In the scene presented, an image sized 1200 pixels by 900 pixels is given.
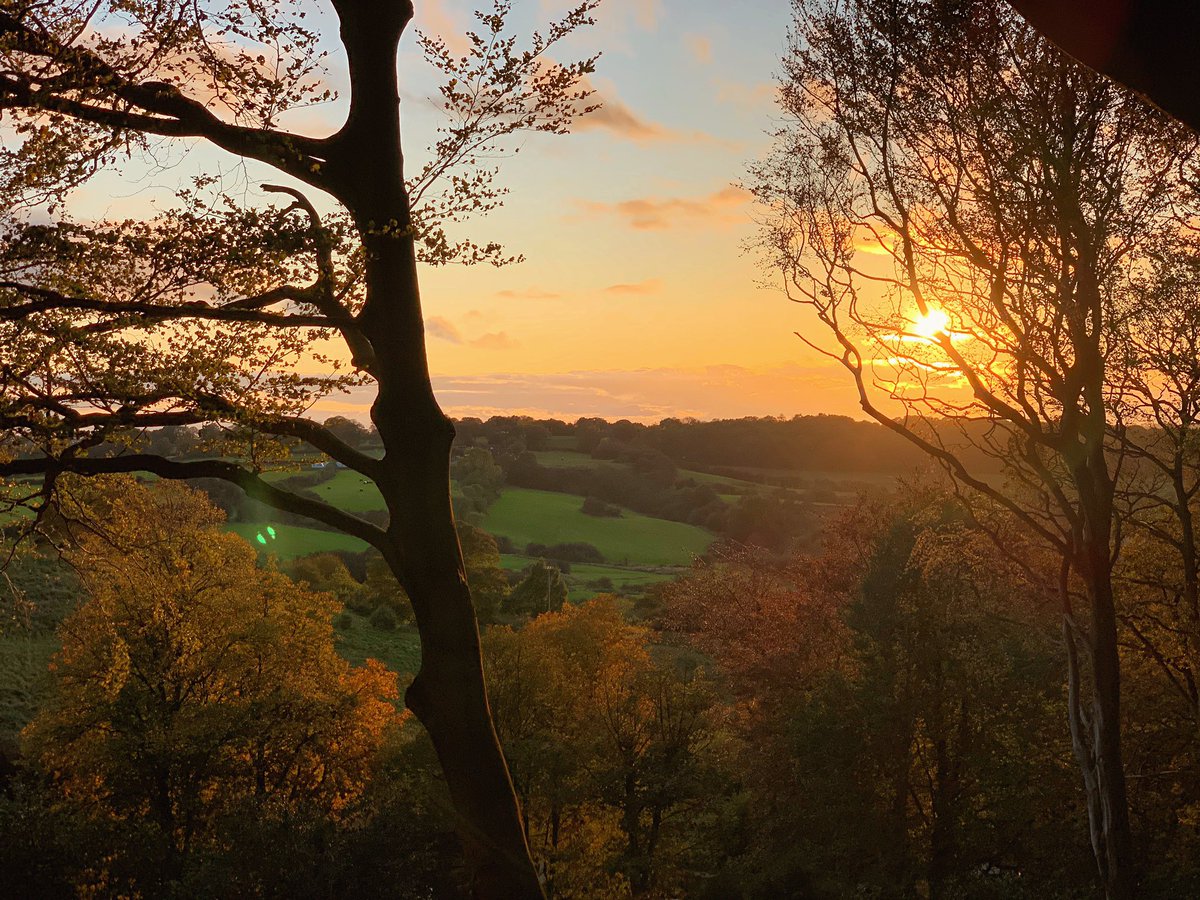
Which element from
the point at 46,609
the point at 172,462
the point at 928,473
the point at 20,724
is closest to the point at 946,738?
the point at 928,473

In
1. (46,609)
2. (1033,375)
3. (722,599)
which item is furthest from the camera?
(46,609)

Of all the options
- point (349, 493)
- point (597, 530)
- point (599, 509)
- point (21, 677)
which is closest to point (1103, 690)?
point (21, 677)

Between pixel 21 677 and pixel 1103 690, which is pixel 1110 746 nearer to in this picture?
pixel 1103 690

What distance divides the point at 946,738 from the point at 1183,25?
1133 inches

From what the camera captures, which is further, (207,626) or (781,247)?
(207,626)

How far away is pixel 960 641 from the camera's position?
27.6m

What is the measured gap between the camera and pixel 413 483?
22.6 ft

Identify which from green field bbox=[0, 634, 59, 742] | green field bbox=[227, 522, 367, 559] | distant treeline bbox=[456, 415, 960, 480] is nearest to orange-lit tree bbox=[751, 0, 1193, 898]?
green field bbox=[0, 634, 59, 742]

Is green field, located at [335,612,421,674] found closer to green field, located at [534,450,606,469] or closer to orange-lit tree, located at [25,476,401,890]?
orange-lit tree, located at [25,476,401,890]

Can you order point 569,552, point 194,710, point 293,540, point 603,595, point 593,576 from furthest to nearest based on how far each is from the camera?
1. point 569,552
2. point 593,576
3. point 293,540
4. point 603,595
5. point 194,710

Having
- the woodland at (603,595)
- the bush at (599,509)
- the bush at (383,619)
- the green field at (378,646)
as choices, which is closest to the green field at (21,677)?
the woodland at (603,595)

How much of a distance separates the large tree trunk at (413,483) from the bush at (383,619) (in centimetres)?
5843

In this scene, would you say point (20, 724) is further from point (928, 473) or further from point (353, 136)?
point (353, 136)

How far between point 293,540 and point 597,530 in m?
29.7
